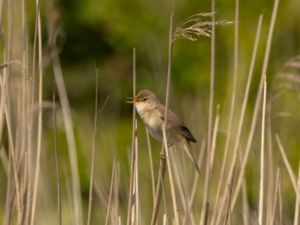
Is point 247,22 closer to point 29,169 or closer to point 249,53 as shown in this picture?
point 249,53

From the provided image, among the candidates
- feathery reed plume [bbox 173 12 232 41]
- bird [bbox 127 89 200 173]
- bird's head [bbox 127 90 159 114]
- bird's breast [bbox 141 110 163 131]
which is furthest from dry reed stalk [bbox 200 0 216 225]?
bird's head [bbox 127 90 159 114]

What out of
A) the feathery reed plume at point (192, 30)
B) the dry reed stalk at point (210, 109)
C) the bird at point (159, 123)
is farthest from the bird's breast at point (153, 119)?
the feathery reed plume at point (192, 30)

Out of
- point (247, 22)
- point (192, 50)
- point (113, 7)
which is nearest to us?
point (247, 22)

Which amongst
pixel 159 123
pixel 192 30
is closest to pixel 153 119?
pixel 159 123

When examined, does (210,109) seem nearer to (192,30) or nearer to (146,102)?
(192,30)

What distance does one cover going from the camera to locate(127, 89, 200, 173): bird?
15.5 feet

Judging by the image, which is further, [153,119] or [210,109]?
[153,119]

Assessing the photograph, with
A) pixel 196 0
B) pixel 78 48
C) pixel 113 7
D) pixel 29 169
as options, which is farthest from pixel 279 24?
pixel 29 169

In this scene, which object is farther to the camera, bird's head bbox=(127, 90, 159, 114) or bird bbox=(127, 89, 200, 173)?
bird's head bbox=(127, 90, 159, 114)

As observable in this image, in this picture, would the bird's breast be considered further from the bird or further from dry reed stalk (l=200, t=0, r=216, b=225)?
dry reed stalk (l=200, t=0, r=216, b=225)

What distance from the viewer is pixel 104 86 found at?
39.9 feet

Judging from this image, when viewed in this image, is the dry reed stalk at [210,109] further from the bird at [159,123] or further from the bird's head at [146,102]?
the bird's head at [146,102]

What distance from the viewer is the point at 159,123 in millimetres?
4930

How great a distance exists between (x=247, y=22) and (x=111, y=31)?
3.02 m
